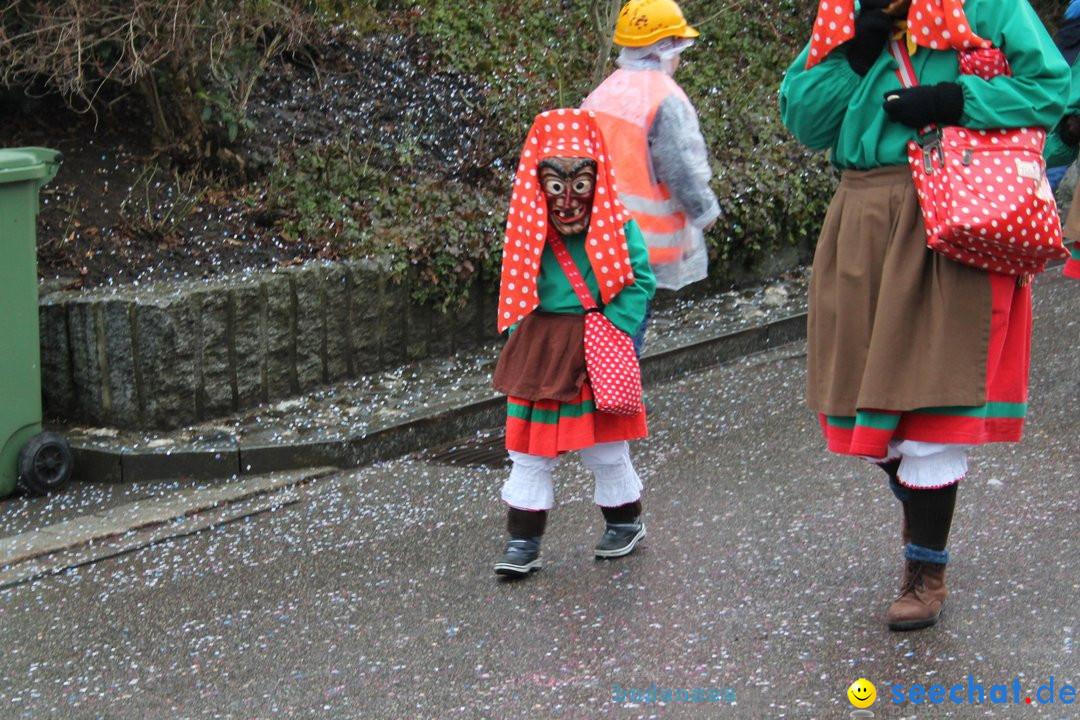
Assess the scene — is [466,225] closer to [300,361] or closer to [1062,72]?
[300,361]

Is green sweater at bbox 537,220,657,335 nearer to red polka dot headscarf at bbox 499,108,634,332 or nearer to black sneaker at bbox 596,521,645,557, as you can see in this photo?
red polka dot headscarf at bbox 499,108,634,332

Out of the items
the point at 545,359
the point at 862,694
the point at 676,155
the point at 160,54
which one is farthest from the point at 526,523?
the point at 160,54

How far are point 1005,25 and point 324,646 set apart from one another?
248 centimetres

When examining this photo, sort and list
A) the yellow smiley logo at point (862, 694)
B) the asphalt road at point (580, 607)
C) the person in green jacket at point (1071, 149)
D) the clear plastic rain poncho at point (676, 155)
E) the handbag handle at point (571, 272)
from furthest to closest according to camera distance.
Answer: the person in green jacket at point (1071, 149) < the clear plastic rain poncho at point (676, 155) < the handbag handle at point (571, 272) < the asphalt road at point (580, 607) < the yellow smiley logo at point (862, 694)

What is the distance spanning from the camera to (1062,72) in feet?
12.0

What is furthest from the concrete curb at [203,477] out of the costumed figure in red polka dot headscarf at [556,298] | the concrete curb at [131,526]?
the costumed figure in red polka dot headscarf at [556,298]

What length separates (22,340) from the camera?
18.4 feet

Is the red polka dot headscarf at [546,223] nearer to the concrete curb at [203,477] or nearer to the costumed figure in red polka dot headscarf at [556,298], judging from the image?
the costumed figure in red polka dot headscarf at [556,298]

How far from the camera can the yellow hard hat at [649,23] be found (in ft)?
17.7

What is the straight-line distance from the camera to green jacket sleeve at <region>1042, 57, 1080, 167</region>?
6.23m

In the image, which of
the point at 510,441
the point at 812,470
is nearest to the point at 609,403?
the point at 510,441

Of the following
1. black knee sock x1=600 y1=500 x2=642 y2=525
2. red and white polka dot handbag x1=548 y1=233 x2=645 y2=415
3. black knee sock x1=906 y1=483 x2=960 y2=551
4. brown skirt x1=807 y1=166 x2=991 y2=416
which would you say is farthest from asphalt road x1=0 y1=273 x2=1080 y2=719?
brown skirt x1=807 y1=166 x2=991 y2=416

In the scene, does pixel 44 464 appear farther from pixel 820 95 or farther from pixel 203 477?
pixel 820 95

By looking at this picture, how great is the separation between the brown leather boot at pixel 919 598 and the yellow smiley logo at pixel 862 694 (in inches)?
15.5
